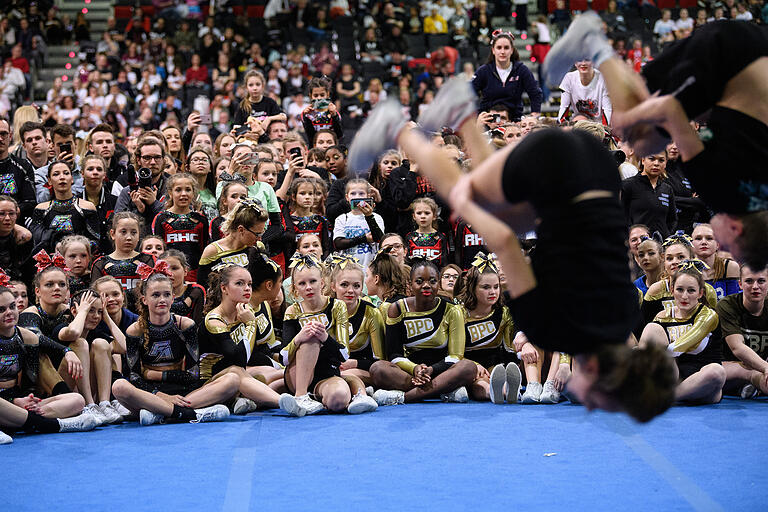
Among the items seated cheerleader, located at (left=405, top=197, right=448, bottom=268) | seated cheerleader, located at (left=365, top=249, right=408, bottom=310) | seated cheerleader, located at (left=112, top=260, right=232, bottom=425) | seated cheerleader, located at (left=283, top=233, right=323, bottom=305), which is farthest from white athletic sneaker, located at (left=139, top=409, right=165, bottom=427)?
seated cheerleader, located at (left=405, top=197, right=448, bottom=268)

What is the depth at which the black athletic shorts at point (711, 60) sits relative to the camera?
3691 millimetres

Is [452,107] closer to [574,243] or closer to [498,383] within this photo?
[574,243]

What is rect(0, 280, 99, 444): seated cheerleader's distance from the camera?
6086mm

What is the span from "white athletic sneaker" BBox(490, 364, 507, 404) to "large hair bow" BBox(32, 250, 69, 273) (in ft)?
11.4

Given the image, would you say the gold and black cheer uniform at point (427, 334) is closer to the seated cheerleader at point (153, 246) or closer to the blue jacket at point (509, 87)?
the seated cheerleader at point (153, 246)

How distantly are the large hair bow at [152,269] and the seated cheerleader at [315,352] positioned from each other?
0.99 metres

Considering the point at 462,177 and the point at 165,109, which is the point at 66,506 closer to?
the point at 462,177

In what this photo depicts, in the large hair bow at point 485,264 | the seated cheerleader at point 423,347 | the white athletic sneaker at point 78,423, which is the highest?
the large hair bow at point 485,264

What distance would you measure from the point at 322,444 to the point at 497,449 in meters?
1.08

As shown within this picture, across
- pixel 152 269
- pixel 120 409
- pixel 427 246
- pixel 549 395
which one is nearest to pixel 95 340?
pixel 120 409

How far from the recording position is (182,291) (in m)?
7.29

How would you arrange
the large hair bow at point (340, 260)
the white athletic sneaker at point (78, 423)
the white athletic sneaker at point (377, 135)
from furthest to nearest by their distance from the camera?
the large hair bow at point (340, 260)
the white athletic sneaker at point (78, 423)
the white athletic sneaker at point (377, 135)

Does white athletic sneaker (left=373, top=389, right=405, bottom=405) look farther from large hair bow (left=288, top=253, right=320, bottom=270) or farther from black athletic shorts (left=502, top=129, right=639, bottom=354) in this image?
black athletic shorts (left=502, top=129, right=639, bottom=354)

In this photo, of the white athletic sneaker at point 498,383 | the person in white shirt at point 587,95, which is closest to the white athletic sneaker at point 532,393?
the white athletic sneaker at point 498,383
